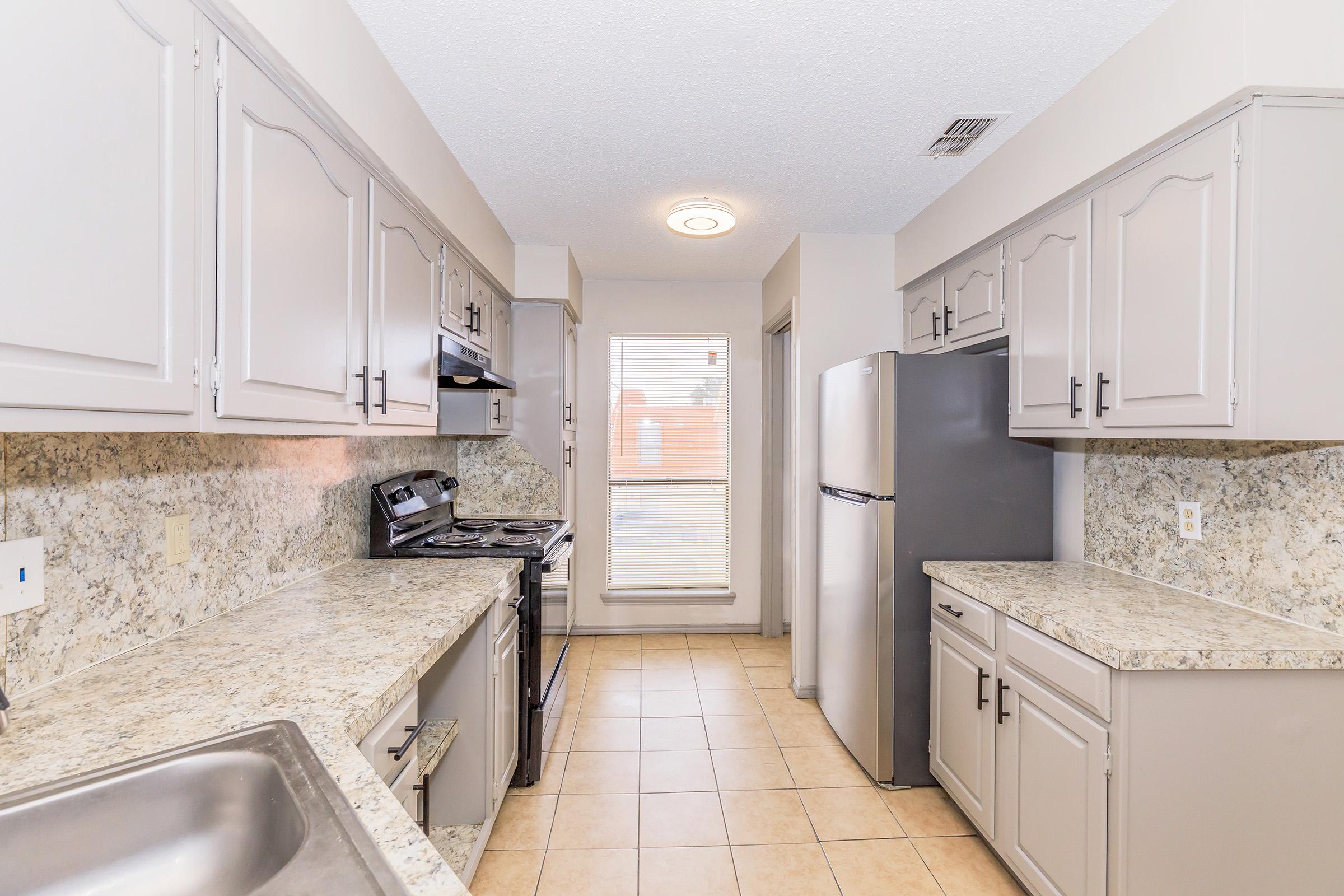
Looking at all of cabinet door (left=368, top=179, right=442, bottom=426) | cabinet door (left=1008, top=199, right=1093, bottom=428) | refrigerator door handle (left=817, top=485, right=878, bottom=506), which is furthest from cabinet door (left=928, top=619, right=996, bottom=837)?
Answer: cabinet door (left=368, top=179, right=442, bottom=426)

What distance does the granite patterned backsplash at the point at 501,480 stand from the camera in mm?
3900

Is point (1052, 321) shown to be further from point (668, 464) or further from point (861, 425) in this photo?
point (668, 464)

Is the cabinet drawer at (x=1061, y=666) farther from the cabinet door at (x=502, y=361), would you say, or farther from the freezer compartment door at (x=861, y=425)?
the cabinet door at (x=502, y=361)

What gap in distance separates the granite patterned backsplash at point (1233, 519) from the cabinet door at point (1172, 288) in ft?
1.13

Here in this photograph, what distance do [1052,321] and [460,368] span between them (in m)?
2.13

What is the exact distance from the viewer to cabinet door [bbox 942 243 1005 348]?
8.55ft

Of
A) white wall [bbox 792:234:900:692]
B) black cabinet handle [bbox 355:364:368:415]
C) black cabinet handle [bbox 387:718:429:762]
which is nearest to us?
black cabinet handle [bbox 387:718:429:762]

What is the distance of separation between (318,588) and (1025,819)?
2.22 metres

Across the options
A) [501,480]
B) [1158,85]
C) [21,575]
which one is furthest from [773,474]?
[21,575]

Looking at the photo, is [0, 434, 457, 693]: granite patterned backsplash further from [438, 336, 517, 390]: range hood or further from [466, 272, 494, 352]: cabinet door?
[466, 272, 494, 352]: cabinet door

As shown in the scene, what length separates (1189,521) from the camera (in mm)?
2078

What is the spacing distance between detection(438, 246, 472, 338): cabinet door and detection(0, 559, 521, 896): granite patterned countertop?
119 centimetres

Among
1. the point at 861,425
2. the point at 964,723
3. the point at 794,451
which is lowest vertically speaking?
the point at 964,723

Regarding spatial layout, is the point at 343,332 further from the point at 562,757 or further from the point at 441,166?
the point at 562,757
